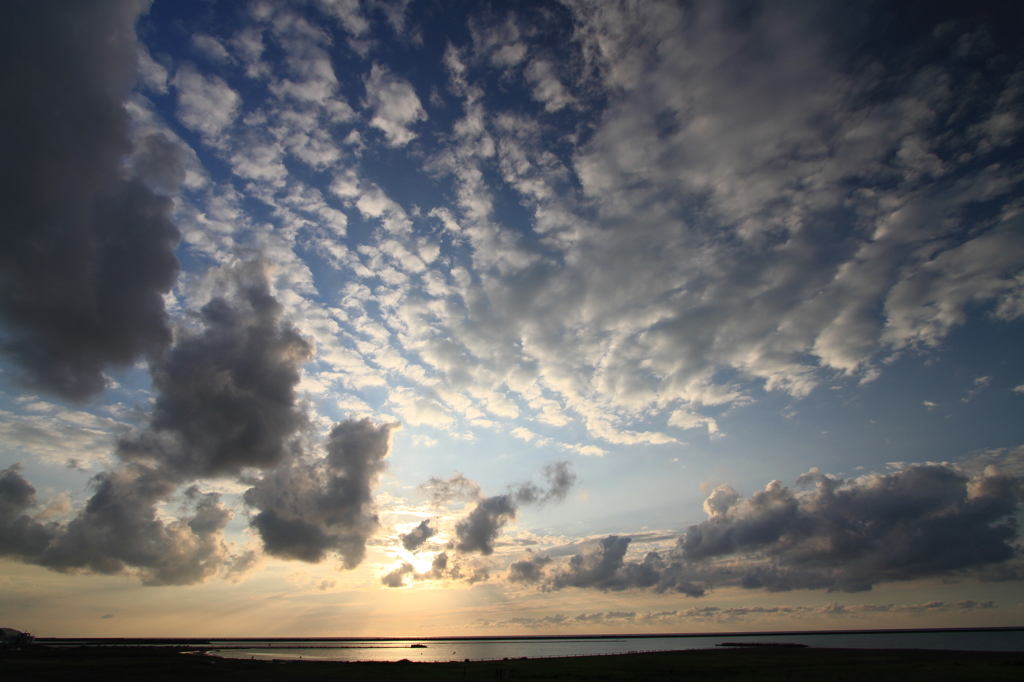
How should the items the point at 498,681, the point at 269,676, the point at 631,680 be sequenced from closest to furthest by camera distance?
→ 1. the point at 498,681
2. the point at 631,680
3. the point at 269,676

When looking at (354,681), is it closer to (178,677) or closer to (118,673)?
(178,677)

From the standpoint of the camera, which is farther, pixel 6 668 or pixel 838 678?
pixel 6 668

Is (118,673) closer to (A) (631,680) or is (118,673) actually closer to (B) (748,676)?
(A) (631,680)

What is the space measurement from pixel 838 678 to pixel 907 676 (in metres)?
10.2

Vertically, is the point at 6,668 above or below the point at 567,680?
above

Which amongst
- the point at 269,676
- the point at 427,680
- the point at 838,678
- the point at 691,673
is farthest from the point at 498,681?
the point at 838,678

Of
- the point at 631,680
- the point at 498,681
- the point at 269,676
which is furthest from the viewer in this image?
the point at 269,676

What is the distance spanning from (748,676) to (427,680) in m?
50.4

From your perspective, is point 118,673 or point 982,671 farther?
point 118,673

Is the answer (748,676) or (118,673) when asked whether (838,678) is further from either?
(118,673)

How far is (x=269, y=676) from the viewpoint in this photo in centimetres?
7825

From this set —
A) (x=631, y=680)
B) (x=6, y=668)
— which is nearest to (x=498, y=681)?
(x=631, y=680)

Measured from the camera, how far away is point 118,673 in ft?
245

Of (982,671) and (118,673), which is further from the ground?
(118,673)
